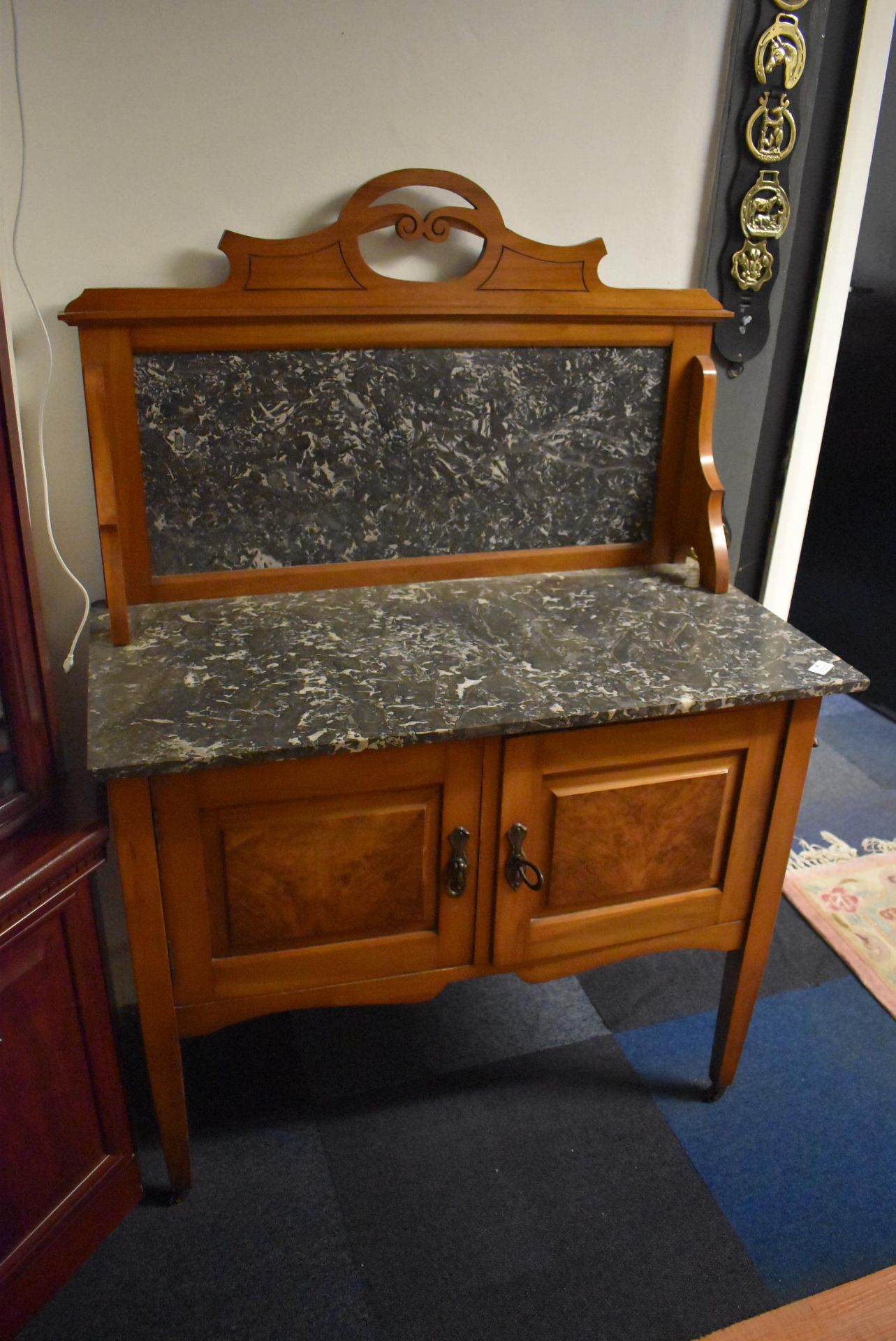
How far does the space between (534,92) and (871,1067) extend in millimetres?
1803

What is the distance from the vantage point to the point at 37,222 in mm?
1399

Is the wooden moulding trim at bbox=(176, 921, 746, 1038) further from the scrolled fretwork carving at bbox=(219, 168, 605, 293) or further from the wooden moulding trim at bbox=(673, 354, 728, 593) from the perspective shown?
the scrolled fretwork carving at bbox=(219, 168, 605, 293)

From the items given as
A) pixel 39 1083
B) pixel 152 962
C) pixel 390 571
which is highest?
pixel 390 571

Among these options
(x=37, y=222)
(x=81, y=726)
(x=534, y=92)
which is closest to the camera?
(x=37, y=222)

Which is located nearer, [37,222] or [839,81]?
[37,222]

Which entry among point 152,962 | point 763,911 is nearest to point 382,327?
point 152,962

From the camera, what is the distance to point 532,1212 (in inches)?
60.9

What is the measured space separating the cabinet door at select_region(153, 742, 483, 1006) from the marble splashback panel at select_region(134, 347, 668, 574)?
1.63 feet

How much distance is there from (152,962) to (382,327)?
1014mm

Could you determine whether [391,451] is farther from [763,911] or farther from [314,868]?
[763,911]

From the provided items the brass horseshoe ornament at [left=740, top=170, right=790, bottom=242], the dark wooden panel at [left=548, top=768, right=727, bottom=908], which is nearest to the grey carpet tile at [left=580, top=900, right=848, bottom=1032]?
the dark wooden panel at [left=548, top=768, right=727, bottom=908]

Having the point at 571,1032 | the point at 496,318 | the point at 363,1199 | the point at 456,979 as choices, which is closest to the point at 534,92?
the point at 496,318

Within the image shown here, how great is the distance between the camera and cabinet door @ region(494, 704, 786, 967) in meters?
1.37

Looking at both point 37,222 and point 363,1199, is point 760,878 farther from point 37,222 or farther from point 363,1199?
point 37,222
